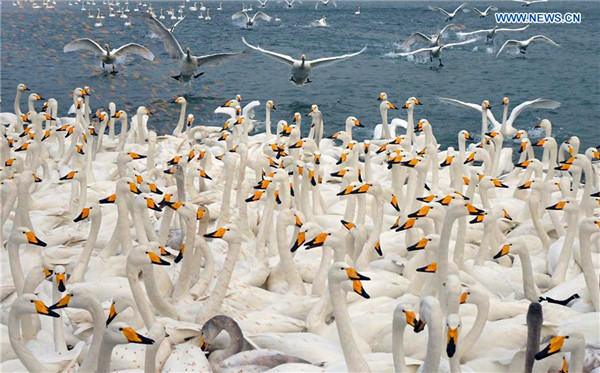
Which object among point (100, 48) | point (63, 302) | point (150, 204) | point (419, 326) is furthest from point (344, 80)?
point (419, 326)

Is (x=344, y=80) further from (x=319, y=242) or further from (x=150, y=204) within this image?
(x=319, y=242)

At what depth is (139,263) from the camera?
6625 mm

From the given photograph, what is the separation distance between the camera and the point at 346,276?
6.07 meters

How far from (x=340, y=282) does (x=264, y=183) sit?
10.6 feet

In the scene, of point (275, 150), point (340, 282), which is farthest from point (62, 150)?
point (340, 282)

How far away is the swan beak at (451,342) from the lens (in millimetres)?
5062

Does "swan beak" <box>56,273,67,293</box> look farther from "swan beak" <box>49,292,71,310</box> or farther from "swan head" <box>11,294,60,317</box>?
"swan head" <box>11,294,60,317</box>

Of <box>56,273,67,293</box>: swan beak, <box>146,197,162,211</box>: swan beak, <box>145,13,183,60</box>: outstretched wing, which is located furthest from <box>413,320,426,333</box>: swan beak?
<box>145,13,183,60</box>: outstretched wing

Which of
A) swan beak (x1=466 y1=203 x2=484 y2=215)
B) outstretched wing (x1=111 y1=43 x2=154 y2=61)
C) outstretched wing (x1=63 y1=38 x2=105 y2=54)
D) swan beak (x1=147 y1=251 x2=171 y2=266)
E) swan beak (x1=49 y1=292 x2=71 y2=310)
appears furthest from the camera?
outstretched wing (x1=111 y1=43 x2=154 y2=61)

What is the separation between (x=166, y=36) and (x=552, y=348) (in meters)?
20.3

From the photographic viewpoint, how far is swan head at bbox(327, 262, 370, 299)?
604cm

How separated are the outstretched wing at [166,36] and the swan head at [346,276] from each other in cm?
1739

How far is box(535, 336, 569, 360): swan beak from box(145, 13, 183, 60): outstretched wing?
18.7 metres

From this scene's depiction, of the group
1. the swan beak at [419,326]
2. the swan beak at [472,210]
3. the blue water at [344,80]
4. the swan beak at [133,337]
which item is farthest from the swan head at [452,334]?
the blue water at [344,80]
